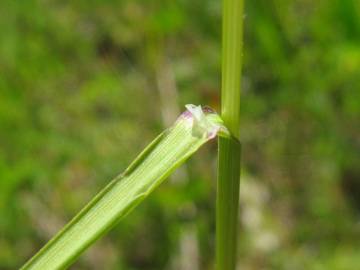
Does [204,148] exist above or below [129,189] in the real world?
above

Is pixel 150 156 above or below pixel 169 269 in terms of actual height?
below

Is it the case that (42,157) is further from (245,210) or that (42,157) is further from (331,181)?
(331,181)

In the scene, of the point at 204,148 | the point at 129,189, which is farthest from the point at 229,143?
the point at 204,148

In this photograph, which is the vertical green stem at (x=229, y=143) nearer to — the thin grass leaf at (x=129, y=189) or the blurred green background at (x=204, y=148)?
the thin grass leaf at (x=129, y=189)

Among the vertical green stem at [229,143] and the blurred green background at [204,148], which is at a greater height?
the blurred green background at [204,148]

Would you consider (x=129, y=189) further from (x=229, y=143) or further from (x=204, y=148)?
(x=204, y=148)

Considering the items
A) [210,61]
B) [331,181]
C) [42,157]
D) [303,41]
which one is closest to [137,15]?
[210,61]

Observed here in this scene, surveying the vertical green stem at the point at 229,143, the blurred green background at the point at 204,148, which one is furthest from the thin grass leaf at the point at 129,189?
the blurred green background at the point at 204,148
